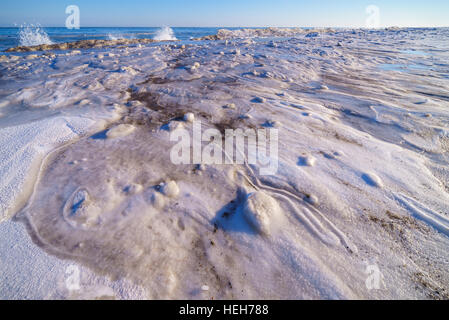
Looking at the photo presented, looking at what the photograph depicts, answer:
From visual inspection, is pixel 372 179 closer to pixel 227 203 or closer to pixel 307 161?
pixel 307 161

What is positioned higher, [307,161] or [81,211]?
[307,161]

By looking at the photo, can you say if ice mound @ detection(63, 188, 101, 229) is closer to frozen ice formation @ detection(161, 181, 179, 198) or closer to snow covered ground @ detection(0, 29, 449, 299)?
snow covered ground @ detection(0, 29, 449, 299)

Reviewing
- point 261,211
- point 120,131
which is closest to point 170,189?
point 261,211

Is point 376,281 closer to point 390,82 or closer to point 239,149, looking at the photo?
point 239,149

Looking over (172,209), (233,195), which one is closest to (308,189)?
(233,195)

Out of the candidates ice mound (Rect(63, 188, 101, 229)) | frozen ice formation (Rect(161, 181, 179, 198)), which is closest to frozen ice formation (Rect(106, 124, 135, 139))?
ice mound (Rect(63, 188, 101, 229))

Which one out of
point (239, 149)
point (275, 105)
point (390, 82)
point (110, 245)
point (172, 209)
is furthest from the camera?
point (390, 82)
